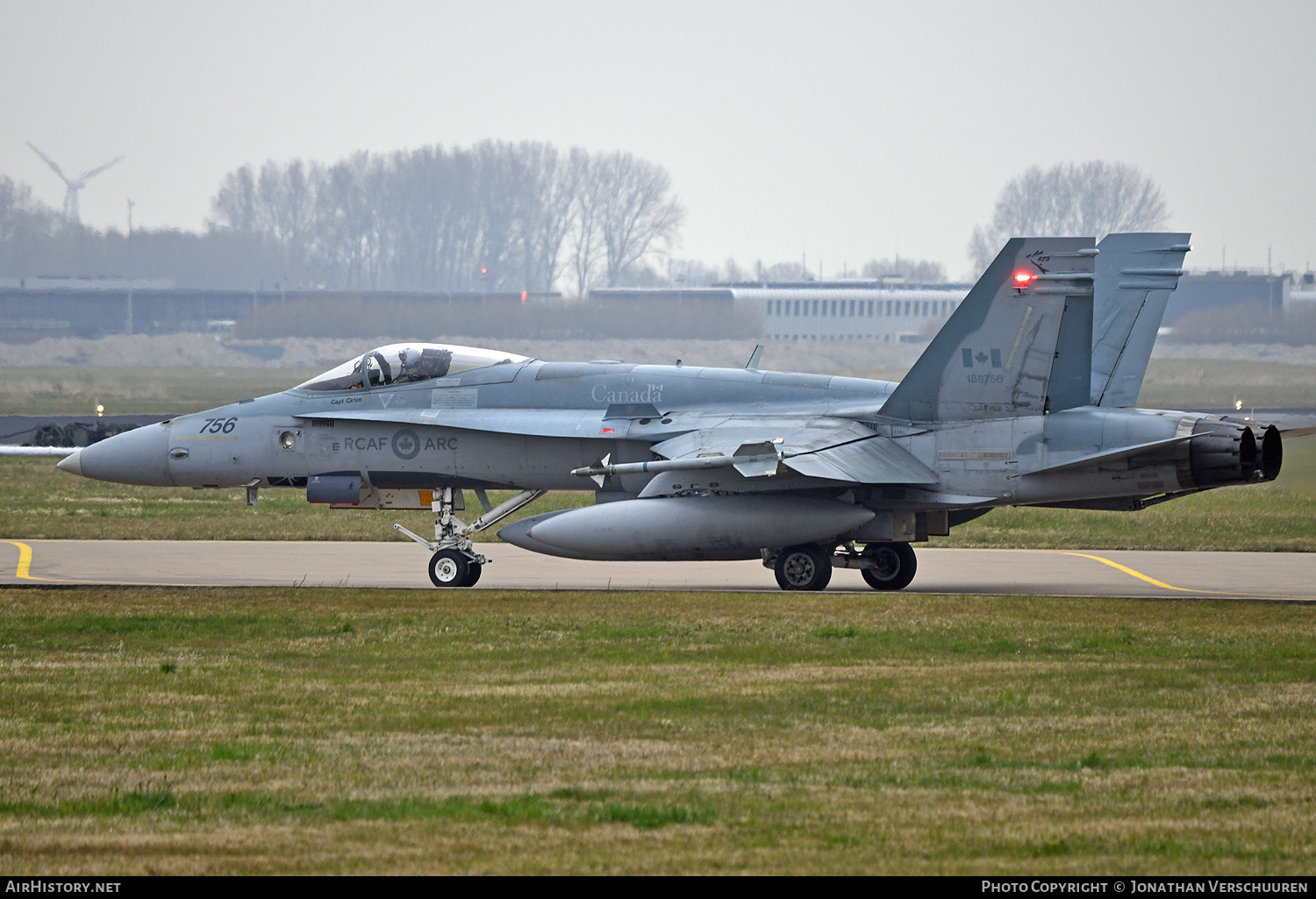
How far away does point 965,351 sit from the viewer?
17.5 meters

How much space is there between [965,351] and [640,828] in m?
11.6

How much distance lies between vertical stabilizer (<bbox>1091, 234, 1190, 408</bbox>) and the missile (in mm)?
4592

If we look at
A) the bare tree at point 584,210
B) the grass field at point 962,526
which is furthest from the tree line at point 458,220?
the grass field at point 962,526

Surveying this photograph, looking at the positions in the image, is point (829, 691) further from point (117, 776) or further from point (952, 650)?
point (117, 776)

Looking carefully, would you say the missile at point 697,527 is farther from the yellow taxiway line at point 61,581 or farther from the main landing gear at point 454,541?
the yellow taxiway line at point 61,581

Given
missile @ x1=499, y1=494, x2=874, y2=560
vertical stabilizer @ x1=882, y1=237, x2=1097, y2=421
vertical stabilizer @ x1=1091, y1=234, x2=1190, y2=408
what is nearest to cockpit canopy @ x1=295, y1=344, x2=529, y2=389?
missile @ x1=499, y1=494, x2=874, y2=560

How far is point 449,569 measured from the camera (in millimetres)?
18750

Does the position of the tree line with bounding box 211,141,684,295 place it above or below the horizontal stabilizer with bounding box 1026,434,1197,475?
above

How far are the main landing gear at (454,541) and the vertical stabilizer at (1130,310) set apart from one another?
771 centimetres

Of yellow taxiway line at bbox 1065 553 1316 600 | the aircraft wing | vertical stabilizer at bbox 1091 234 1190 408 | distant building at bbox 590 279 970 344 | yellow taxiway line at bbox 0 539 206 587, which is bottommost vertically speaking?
yellow taxiway line at bbox 0 539 206 587

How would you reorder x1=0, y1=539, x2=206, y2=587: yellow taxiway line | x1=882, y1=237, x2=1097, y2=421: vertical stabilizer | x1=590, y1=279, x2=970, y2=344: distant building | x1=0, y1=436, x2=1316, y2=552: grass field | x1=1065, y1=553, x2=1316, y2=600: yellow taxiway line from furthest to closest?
1. x1=590, y1=279, x2=970, y2=344: distant building
2. x1=0, y1=436, x2=1316, y2=552: grass field
3. x1=0, y1=539, x2=206, y2=587: yellow taxiway line
4. x1=1065, y1=553, x2=1316, y2=600: yellow taxiway line
5. x1=882, y1=237, x2=1097, y2=421: vertical stabilizer

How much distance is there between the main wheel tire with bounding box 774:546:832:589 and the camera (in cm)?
1811

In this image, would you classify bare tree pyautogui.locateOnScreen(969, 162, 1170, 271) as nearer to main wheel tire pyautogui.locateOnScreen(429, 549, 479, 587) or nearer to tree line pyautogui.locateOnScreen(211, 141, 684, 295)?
tree line pyautogui.locateOnScreen(211, 141, 684, 295)

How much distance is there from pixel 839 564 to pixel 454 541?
488 cm
